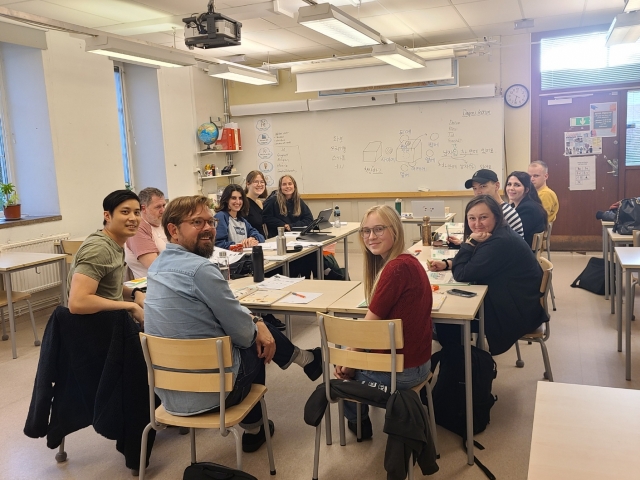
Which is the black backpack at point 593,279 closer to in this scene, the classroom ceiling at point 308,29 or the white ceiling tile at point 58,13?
the classroom ceiling at point 308,29

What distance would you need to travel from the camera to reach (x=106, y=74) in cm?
652

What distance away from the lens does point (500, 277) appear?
10.3ft

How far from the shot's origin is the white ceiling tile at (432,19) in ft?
19.7

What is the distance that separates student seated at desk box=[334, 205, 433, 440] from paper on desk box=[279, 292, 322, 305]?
496 millimetres

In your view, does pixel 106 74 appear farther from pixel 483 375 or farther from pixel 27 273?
pixel 483 375

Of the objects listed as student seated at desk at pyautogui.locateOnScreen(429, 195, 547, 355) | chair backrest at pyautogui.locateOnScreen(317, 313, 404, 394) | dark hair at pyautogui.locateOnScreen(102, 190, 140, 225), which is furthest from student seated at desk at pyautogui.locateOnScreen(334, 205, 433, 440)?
dark hair at pyautogui.locateOnScreen(102, 190, 140, 225)

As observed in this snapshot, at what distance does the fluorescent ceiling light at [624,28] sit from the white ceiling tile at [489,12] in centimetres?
95

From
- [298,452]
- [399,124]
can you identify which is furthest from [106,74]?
[298,452]

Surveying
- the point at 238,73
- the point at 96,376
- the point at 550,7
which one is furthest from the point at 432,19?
the point at 96,376

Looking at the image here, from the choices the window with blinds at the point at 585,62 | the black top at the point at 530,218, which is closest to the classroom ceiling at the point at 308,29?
the window with blinds at the point at 585,62

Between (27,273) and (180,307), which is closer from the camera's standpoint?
(180,307)

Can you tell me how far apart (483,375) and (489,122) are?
5322 mm

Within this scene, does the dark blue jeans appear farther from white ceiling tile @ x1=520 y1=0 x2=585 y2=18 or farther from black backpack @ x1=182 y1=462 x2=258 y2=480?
white ceiling tile @ x1=520 y1=0 x2=585 y2=18

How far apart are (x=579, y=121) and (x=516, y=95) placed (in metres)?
0.85
